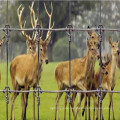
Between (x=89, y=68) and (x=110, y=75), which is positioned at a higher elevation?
(x=89, y=68)

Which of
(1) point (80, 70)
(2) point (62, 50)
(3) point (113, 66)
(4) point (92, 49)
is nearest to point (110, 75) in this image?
(3) point (113, 66)

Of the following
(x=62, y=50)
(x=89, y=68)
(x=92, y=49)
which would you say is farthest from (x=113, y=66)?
(x=62, y=50)

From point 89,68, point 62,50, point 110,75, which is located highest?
point 62,50

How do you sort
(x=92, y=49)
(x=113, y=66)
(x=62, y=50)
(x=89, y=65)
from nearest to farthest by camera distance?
(x=92, y=49)
(x=89, y=65)
(x=113, y=66)
(x=62, y=50)

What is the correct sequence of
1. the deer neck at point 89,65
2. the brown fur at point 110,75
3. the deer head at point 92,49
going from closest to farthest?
the deer head at point 92,49 < the deer neck at point 89,65 < the brown fur at point 110,75

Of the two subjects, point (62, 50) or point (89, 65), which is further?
point (62, 50)

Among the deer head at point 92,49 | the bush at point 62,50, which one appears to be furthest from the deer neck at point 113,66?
the bush at point 62,50

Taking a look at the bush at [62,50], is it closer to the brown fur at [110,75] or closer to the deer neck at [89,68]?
the brown fur at [110,75]

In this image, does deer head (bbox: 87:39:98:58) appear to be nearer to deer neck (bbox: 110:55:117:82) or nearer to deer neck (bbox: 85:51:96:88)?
deer neck (bbox: 85:51:96:88)

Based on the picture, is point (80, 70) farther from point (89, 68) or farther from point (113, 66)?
point (113, 66)

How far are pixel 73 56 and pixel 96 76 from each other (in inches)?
283

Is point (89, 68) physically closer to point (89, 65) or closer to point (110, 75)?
point (89, 65)

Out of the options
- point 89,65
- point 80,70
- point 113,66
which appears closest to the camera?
point 89,65

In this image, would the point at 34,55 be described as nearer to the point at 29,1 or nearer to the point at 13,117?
the point at 13,117
